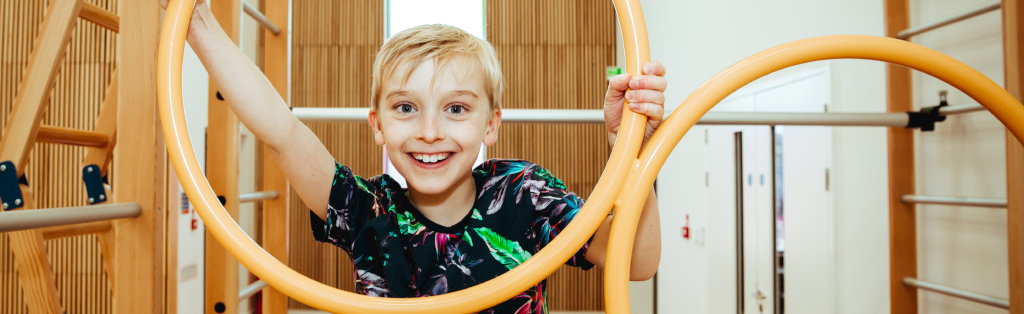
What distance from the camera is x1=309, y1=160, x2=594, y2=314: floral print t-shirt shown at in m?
0.91

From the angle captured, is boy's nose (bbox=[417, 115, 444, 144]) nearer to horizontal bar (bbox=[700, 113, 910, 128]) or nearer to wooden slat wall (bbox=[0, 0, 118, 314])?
horizontal bar (bbox=[700, 113, 910, 128])

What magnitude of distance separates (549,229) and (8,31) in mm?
5121

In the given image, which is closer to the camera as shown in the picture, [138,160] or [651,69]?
[651,69]

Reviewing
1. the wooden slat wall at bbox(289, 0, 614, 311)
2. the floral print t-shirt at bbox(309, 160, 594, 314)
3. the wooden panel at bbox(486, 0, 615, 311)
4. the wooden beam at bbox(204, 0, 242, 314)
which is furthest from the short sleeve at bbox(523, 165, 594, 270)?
the wooden panel at bbox(486, 0, 615, 311)

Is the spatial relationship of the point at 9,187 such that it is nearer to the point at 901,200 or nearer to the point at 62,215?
the point at 62,215

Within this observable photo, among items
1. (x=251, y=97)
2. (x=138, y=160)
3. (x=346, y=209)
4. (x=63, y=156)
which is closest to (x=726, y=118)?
(x=346, y=209)

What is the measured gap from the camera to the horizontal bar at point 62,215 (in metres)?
0.91

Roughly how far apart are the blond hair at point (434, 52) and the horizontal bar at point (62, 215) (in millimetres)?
703

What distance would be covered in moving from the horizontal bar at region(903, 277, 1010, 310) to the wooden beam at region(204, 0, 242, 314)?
2219 millimetres

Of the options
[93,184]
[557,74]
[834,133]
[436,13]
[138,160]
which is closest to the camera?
[138,160]

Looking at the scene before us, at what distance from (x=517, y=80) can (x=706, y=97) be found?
4.67 metres

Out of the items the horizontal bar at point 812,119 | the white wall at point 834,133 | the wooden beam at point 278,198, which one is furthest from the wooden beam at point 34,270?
the white wall at point 834,133

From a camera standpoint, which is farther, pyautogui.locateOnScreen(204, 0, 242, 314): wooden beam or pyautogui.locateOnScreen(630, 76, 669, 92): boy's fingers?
pyautogui.locateOnScreen(204, 0, 242, 314): wooden beam

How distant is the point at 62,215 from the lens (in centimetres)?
101
